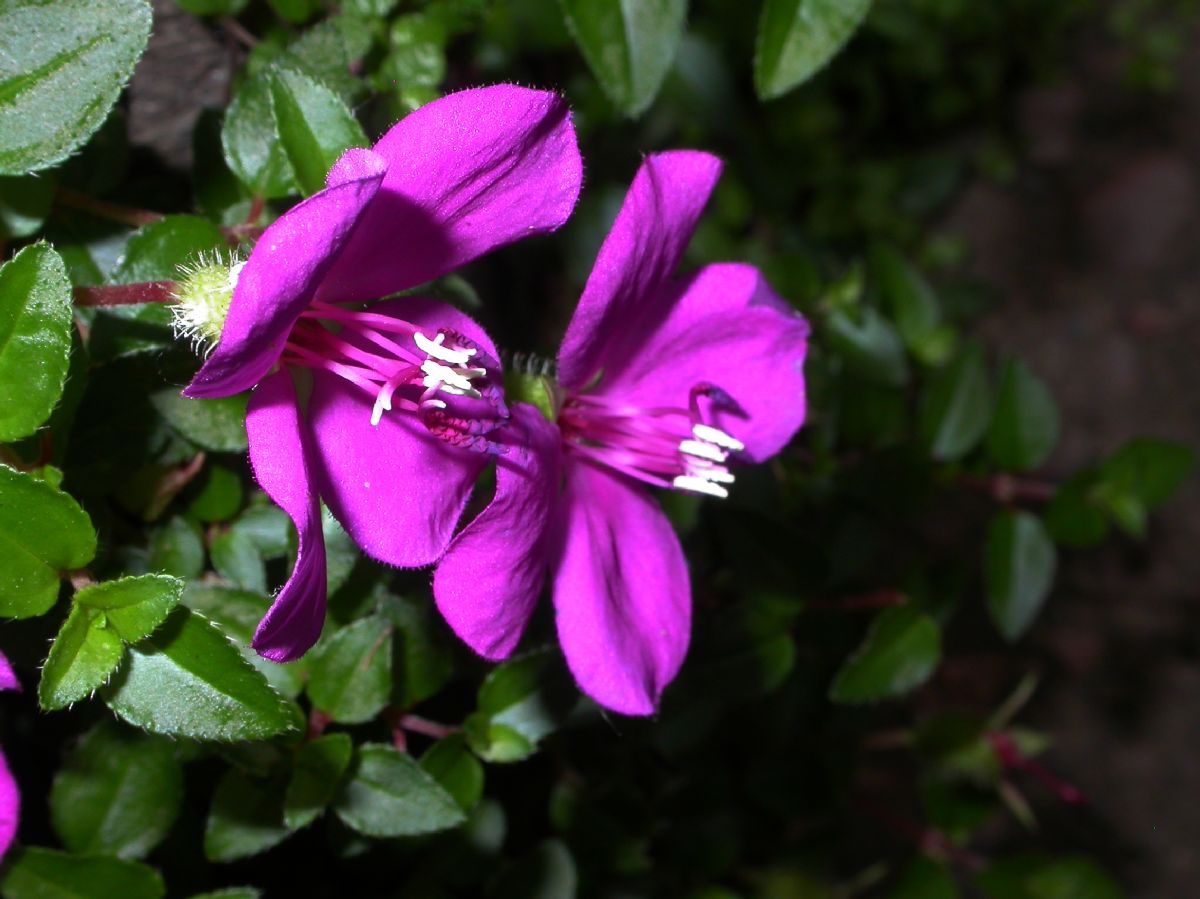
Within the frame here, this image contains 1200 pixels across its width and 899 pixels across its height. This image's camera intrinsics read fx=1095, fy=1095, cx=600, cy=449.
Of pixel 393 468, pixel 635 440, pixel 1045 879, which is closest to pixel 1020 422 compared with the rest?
pixel 1045 879

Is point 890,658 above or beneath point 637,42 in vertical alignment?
beneath

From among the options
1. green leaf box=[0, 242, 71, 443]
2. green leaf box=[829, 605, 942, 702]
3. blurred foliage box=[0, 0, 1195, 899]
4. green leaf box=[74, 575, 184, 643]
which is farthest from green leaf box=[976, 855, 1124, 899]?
green leaf box=[0, 242, 71, 443]

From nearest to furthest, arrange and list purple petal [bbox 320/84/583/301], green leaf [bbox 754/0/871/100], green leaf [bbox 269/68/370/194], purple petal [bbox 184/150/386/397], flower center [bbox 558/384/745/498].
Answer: purple petal [bbox 184/150/386/397] → purple petal [bbox 320/84/583/301] → green leaf [bbox 269/68/370/194] → flower center [bbox 558/384/745/498] → green leaf [bbox 754/0/871/100]

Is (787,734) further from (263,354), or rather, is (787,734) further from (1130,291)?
(1130,291)

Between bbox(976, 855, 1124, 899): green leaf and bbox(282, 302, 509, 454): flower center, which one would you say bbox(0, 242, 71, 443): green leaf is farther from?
bbox(976, 855, 1124, 899): green leaf

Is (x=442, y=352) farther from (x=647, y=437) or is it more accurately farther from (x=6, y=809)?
(x=6, y=809)

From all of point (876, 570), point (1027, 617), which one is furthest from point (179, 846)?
point (876, 570)
